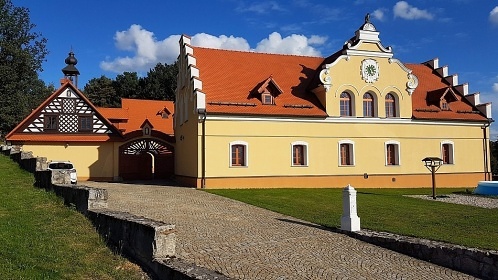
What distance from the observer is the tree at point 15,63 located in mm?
36594

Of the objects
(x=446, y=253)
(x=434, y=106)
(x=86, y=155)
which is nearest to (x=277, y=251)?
(x=446, y=253)

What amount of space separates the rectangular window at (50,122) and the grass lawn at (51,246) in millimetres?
18717

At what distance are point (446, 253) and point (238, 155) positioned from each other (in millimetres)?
16513

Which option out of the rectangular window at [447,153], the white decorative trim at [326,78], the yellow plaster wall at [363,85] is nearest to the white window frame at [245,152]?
the yellow plaster wall at [363,85]

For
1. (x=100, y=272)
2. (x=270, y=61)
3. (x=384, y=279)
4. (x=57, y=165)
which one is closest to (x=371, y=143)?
(x=270, y=61)

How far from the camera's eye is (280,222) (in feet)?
40.9

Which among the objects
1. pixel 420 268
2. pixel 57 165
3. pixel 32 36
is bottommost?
pixel 420 268

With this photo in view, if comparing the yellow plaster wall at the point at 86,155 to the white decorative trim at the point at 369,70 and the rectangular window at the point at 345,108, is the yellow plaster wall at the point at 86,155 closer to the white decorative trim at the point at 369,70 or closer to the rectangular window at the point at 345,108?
the rectangular window at the point at 345,108

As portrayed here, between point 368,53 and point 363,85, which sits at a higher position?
point 368,53

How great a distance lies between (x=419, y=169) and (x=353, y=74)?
7.44m

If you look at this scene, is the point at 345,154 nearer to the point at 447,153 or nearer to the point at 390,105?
the point at 390,105

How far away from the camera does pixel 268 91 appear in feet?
83.7

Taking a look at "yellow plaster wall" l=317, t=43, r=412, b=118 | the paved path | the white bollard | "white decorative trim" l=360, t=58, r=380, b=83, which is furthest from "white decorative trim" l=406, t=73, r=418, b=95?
the white bollard

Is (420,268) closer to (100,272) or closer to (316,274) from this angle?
(316,274)
